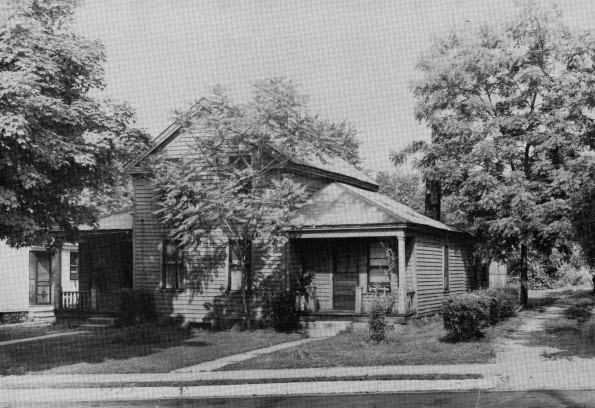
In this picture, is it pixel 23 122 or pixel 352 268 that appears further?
pixel 352 268

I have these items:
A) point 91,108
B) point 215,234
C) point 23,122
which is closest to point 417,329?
point 215,234

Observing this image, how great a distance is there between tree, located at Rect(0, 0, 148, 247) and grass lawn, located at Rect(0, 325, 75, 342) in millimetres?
7737

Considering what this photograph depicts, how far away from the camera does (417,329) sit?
21.6 metres

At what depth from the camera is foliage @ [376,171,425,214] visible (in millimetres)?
78812

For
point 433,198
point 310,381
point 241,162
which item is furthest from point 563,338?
point 433,198

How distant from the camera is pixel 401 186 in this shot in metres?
82.8

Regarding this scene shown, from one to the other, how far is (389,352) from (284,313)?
6.30m

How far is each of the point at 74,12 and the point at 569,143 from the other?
18666 millimetres

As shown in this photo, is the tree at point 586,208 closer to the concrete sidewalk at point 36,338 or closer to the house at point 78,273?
the house at point 78,273

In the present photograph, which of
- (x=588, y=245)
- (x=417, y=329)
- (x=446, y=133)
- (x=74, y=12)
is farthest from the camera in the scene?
(x=446, y=133)

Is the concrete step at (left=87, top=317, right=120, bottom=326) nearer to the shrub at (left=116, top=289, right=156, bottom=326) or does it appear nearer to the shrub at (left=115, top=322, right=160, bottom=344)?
the shrub at (left=116, top=289, right=156, bottom=326)

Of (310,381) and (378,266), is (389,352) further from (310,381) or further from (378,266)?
(378,266)

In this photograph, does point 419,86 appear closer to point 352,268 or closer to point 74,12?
point 352,268

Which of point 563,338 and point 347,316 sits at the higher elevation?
point 347,316
